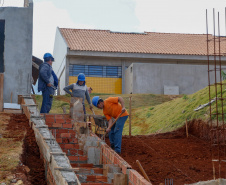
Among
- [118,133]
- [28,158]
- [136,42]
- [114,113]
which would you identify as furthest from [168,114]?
[136,42]

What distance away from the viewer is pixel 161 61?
28.2 m

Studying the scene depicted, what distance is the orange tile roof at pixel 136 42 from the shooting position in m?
27.5

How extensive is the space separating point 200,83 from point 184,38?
6622 millimetres

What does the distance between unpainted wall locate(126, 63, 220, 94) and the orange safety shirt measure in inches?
675

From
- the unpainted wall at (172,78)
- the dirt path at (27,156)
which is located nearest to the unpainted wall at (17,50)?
the dirt path at (27,156)

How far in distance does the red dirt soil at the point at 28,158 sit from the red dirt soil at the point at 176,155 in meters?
1.76

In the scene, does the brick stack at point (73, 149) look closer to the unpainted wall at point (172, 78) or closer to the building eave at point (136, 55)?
the unpainted wall at point (172, 78)

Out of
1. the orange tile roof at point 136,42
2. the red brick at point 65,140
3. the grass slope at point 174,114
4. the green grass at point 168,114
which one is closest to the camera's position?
the red brick at point 65,140

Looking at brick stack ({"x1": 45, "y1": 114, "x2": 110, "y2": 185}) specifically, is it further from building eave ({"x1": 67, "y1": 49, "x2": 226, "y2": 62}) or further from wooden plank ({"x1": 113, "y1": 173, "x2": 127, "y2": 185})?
building eave ({"x1": 67, "y1": 49, "x2": 226, "y2": 62})

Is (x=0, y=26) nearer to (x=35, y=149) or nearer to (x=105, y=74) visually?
(x=35, y=149)

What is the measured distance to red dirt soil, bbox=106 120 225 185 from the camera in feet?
22.5

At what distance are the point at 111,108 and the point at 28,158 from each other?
2217mm

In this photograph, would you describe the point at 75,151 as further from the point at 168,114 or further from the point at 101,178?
the point at 168,114

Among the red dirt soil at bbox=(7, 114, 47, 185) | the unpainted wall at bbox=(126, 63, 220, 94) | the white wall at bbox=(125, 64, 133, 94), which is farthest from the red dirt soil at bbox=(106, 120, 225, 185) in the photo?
the white wall at bbox=(125, 64, 133, 94)
